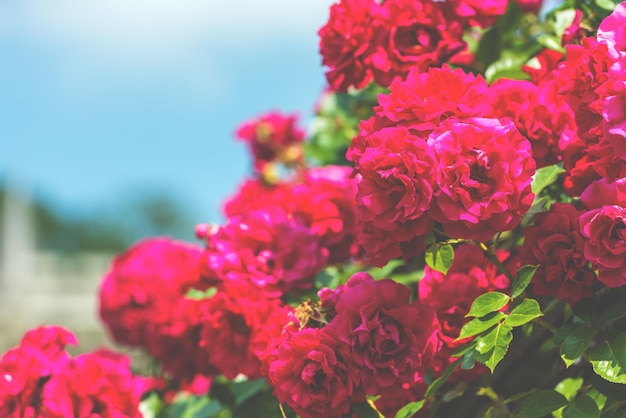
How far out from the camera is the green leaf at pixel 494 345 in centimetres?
109

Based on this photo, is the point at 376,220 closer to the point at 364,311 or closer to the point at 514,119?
the point at 364,311

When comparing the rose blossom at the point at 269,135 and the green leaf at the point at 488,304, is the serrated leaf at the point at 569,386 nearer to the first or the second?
the green leaf at the point at 488,304

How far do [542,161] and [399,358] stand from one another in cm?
39

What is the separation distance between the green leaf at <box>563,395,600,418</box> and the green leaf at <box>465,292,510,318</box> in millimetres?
175

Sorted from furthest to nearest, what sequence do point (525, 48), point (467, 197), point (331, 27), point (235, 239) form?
point (525, 48) → point (235, 239) → point (331, 27) → point (467, 197)

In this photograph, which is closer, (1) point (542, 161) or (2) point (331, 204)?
(1) point (542, 161)

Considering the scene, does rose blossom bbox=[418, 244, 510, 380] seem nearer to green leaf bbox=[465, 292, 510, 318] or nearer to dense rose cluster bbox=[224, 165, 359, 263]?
green leaf bbox=[465, 292, 510, 318]

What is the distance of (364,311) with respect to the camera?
120cm

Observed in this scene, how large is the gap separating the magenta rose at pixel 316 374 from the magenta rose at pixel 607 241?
35 centimetres

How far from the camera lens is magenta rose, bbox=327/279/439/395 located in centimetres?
119

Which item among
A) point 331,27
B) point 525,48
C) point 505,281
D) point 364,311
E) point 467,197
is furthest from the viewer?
point 525,48

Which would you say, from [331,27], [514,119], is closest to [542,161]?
[514,119]

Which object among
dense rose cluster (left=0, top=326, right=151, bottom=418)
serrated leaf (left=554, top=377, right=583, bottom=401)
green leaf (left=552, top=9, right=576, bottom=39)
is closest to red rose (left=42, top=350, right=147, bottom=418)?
dense rose cluster (left=0, top=326, right=151, bottom=418)

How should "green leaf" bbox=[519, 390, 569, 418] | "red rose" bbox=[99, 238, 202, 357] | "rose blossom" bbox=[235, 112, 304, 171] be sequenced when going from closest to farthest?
"green leaf" bbox=[519, 390, 569, 418], "red rose" bbox=[99, 238, 202, 357], "rose blossom" bbox=[235, 112, 304, 171]
